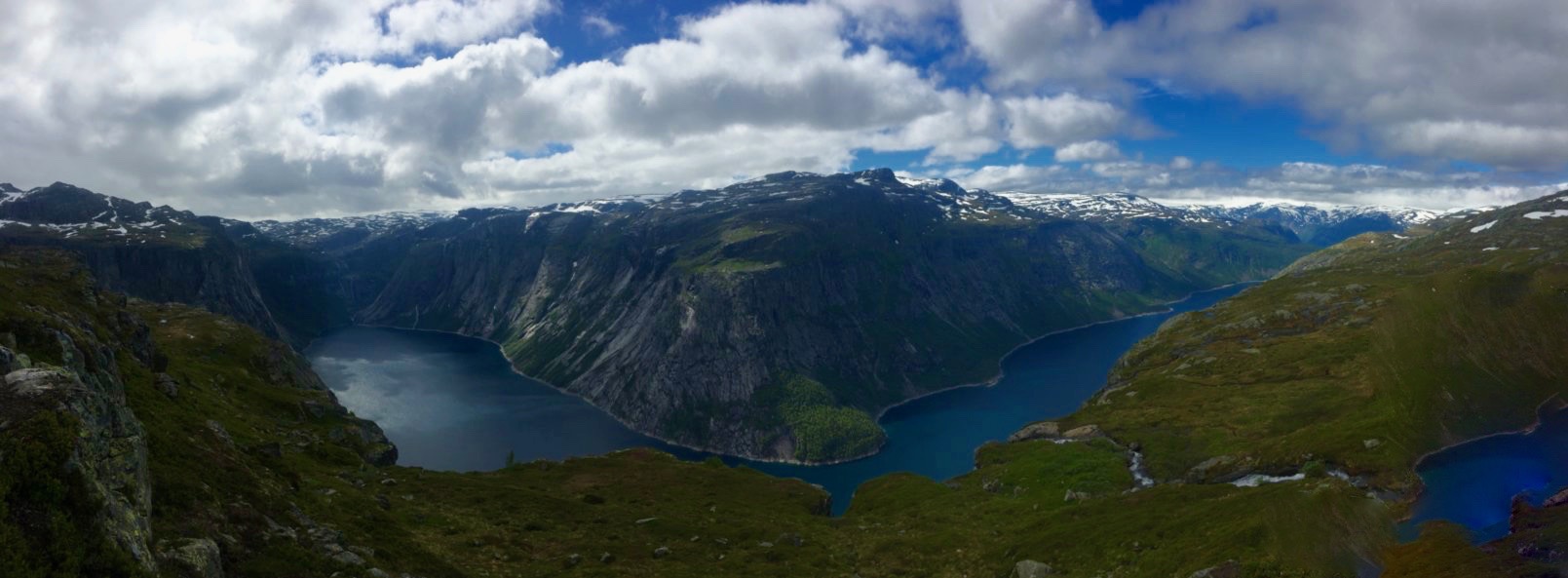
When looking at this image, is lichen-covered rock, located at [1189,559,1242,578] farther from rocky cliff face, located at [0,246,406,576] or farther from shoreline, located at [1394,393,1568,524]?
rocky cliff face, located at [0,246,406,576]

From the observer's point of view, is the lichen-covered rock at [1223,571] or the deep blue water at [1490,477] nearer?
the lichen-covered rock at [1223,571]

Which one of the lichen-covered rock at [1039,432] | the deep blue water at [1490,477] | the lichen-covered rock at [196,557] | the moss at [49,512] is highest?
the moss at [49,512]

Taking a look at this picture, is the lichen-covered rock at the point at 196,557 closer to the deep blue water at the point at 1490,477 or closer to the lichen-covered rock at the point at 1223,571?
the lichen-covered rock at the point at 1223,571

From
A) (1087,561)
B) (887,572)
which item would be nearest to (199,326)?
(887,572)

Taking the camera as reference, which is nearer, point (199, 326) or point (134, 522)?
point (134, 522)

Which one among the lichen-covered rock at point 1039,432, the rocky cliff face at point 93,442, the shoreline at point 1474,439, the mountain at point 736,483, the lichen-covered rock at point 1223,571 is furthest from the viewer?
the lichen-covered rock at point 1039,432

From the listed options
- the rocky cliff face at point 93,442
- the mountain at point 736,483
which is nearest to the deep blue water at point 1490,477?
the mountain at point 736,483

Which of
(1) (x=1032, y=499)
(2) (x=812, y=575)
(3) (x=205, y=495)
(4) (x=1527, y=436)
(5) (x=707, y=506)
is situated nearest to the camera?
(3) (x=205, y=495)

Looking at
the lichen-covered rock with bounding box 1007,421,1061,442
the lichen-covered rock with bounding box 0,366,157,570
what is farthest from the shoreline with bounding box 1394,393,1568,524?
the lichen-covered rock with bounding box 0,366,157,570

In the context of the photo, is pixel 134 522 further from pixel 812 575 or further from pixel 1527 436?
pixel 1527 436
